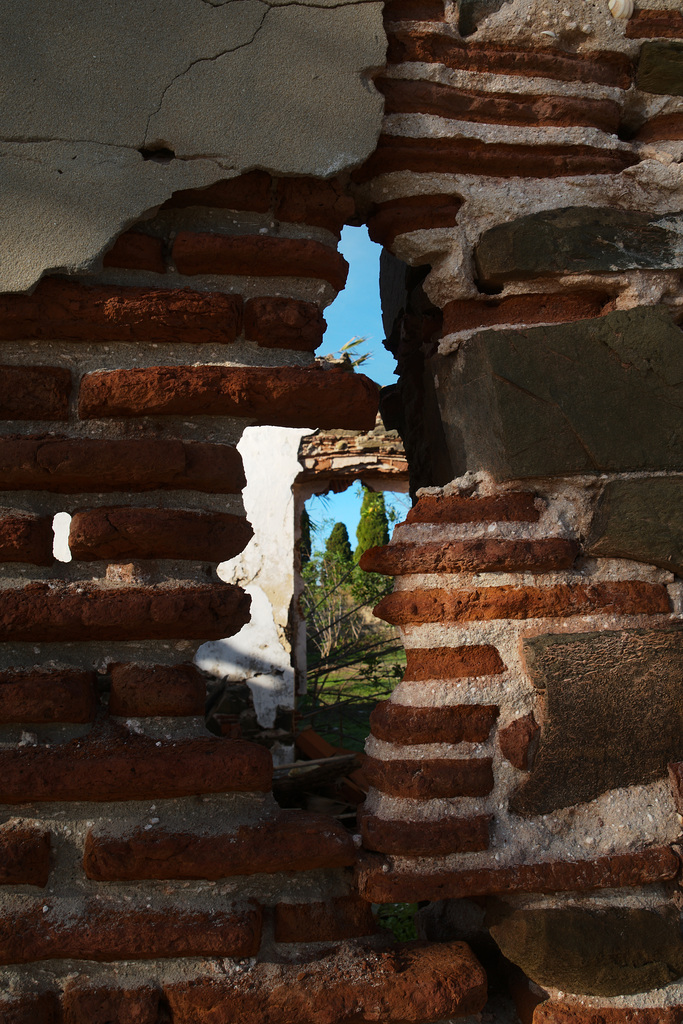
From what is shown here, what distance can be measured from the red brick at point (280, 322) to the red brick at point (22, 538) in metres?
0.55

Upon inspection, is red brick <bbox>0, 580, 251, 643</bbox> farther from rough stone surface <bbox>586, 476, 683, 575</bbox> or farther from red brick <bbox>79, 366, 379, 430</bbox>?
rough stone surface <bbox>586, 476, 683, 575</bbox>

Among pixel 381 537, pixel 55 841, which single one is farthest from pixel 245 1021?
pixel 381 537

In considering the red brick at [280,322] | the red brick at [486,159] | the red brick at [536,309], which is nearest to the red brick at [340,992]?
the red brick at [280,322]

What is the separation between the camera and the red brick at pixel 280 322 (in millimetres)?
1418

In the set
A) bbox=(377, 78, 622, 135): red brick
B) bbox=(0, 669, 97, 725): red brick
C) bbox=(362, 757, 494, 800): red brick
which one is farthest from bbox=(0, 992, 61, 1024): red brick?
bbox=(377, 78, 622, 135): red brick

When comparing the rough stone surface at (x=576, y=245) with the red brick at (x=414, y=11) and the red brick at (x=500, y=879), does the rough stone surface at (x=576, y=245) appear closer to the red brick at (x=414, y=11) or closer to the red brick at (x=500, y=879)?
the red brick at (x=414, y=11)

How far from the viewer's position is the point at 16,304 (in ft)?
4.38

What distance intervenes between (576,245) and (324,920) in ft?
4.70

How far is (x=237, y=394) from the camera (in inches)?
54.1

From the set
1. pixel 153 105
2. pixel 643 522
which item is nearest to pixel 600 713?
pixel 643 522

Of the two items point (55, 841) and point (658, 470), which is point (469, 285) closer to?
point (658, 470)

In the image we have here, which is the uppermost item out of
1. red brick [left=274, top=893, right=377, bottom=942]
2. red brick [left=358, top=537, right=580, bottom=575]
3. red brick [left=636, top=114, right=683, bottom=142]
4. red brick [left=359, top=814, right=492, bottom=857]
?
red brick [left=636, top=114, right=683, bottom=142]

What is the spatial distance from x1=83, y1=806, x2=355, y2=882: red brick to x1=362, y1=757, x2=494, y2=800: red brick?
0.46 ft

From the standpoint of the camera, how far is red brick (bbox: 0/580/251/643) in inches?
50.0
